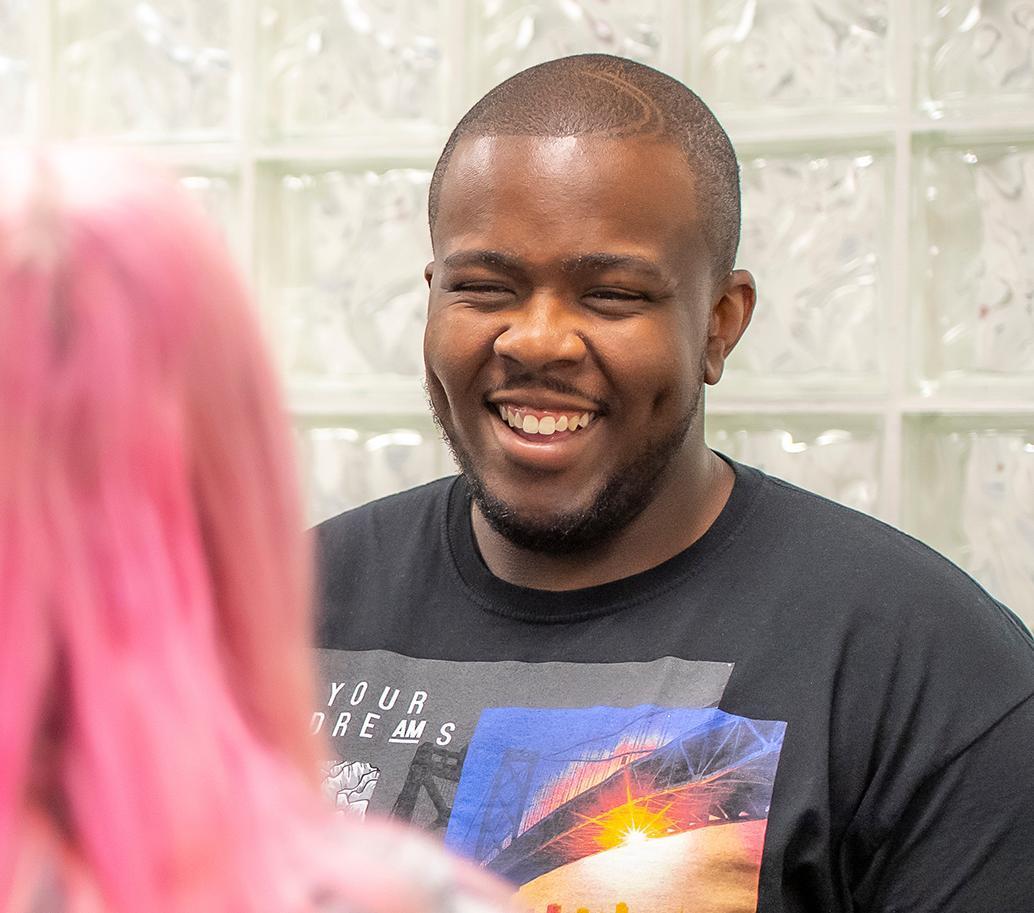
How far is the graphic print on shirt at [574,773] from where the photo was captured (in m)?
1.34

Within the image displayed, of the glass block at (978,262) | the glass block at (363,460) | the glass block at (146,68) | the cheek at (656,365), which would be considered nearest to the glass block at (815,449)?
the glass block at (978,262)

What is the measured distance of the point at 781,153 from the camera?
6.62 feet

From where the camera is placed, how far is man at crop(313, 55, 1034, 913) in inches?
53.2

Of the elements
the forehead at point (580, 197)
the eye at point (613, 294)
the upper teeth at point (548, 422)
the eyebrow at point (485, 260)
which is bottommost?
the upper teeth at point (548, 422)

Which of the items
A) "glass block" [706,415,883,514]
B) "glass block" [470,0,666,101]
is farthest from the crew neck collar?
"glass block" [470,0,666,101]

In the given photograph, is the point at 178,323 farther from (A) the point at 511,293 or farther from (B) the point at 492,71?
(B) the point at 492,71

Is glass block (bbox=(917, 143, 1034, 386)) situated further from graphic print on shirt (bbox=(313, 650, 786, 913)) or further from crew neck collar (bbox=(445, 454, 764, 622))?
graphic print on shirt (bbox=(313, 650, 786, 913))

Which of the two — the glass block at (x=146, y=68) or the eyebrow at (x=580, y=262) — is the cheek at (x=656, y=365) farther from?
the glass block at (x=146, y=68)

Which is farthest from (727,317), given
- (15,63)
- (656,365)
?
→ (15,63)

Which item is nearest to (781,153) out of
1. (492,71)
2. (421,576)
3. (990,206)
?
(990,206)

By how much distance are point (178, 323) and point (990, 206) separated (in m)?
1.44

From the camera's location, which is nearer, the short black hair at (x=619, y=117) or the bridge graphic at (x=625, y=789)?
the bridge graphic at (x=625, y=789)

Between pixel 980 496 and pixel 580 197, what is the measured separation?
0.73 metres

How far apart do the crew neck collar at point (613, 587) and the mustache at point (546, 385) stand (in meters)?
0.16
